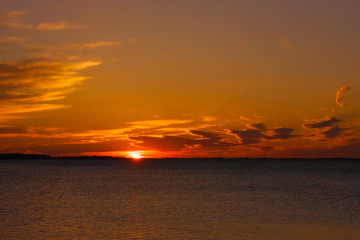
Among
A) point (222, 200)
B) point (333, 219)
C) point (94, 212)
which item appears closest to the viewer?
point (333, 219)

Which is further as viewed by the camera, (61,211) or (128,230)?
(61,211)

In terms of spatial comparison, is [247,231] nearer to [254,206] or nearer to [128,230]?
[128,230]

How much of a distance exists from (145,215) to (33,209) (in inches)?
496

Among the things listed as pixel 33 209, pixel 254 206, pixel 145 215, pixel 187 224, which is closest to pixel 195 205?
pixel 254 206

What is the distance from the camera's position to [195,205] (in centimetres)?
5103

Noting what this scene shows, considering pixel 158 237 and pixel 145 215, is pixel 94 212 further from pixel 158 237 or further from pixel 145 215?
pixel 158 237

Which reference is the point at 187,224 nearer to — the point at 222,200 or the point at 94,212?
the point at 94,212

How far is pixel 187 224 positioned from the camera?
37.5 metres

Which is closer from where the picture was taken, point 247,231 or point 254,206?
point 247,231

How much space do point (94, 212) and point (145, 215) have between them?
5416 mm

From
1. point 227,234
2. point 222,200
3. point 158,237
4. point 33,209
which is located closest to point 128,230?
point 158,237

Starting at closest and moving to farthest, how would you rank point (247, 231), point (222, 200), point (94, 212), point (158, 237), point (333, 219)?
point (158, 237), point (247, 231), point (333, 219), point (94, 212), point (222, 200)

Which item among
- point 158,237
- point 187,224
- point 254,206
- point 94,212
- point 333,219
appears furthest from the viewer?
point 254,206

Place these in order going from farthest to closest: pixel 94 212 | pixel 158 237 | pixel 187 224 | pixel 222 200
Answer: pixel 222 200
pixel 94 212
pixel 187 224
pixel 158 237
